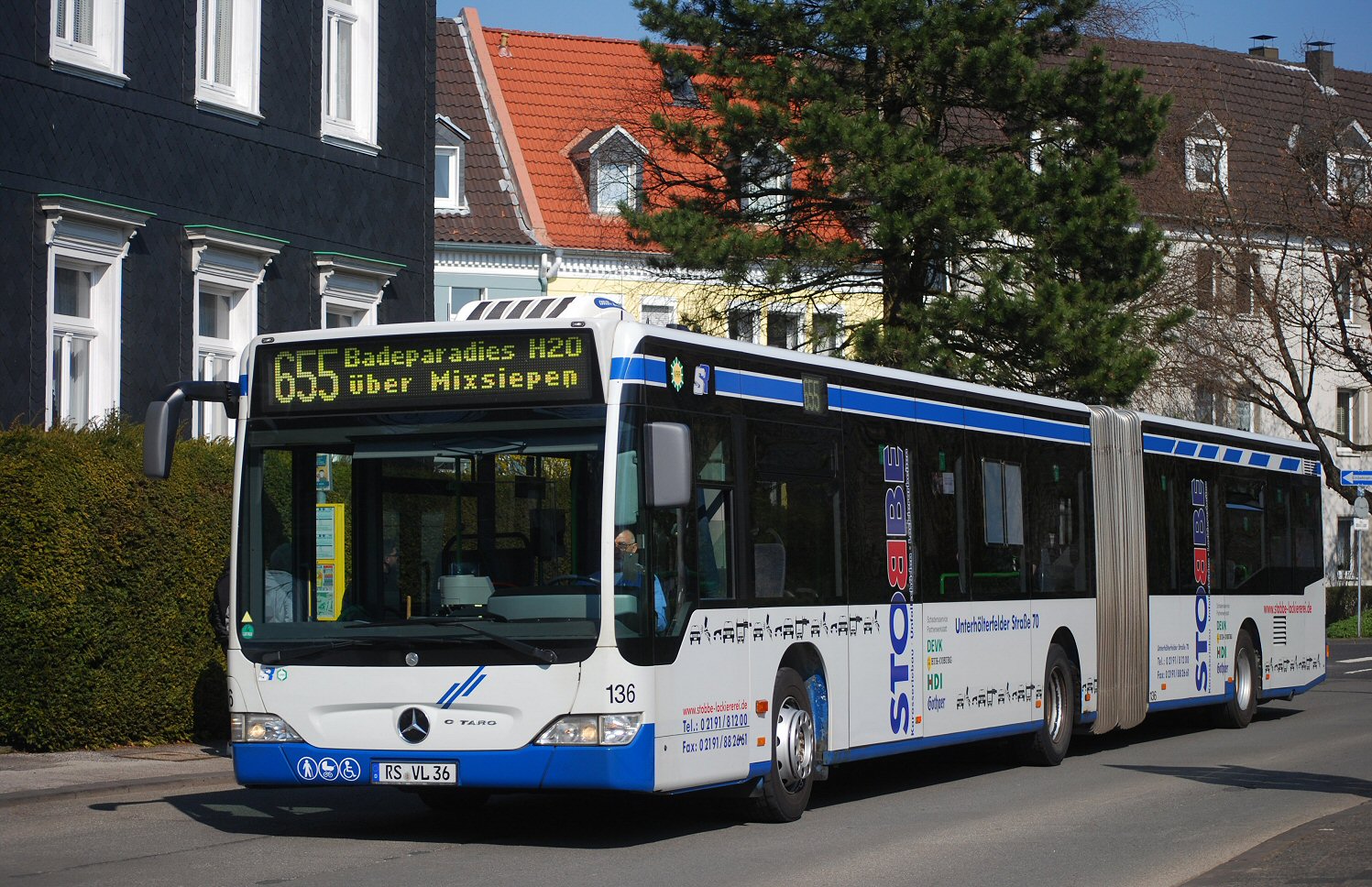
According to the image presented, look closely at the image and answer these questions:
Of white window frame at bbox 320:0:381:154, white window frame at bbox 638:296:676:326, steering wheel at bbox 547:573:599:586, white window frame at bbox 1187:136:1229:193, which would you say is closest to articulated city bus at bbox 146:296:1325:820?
steering wheel at bbox 547:573:599:586

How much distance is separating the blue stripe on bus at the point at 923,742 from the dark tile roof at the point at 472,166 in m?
26.9

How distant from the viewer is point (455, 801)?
45.2 ft

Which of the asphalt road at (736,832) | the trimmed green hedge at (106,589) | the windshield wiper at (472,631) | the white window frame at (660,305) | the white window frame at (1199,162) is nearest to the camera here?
the asphalt road at (736,832)

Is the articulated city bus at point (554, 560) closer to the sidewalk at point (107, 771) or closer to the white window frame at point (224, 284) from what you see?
the sidewalk at point (107, 771)

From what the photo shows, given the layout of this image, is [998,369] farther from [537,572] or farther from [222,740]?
[537,572]

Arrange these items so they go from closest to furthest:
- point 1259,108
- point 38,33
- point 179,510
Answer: point 179,510
point 38,33
point 1259,108

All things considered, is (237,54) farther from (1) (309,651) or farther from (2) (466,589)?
(2) (466,589)

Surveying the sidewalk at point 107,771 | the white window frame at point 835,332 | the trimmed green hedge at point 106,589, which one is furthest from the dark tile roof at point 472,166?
the sidewalk at point 107,771

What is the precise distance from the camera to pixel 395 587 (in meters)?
11.5

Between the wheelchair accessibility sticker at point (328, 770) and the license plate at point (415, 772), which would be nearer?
the license plate at point (415, 772)

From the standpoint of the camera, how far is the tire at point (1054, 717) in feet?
56.6

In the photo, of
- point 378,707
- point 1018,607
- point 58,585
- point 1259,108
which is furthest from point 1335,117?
point 378,707

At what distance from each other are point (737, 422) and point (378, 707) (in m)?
2.83

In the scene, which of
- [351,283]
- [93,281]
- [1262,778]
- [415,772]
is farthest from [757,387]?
[351,283]
